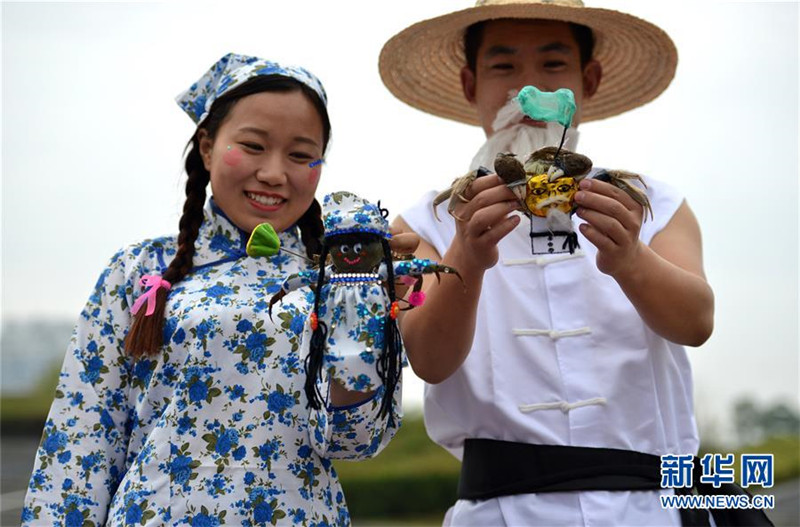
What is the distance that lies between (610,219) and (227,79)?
125cm

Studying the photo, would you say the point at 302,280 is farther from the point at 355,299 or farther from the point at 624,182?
the point at 624,182

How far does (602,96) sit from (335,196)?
A: 5.75 feet

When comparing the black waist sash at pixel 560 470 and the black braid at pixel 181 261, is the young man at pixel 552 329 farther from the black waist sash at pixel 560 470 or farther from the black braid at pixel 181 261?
the black braid at pixel 181 261

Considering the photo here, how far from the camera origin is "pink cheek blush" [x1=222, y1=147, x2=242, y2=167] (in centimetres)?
268

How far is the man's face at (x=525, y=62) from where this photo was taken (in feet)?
9.57

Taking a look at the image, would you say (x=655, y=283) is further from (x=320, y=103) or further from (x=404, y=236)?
(x=320, y=103)

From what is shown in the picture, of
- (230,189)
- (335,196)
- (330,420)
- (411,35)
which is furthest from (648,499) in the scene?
(411,35)

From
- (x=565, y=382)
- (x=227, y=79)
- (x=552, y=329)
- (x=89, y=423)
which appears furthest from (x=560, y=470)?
(x=227, y=79)

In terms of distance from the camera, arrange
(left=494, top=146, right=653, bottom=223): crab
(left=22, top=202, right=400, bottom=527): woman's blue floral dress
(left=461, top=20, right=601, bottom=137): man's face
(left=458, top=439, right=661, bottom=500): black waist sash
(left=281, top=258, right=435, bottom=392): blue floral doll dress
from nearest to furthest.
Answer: (left=281, top=258, right=435, bottom=392): blue floral doll dress < (left=494, top=146, right=653, bottom=223): crab < (left=22, top=202, right=400, bottom=527): woman's blue floral dress < (left=458, top=439, right=661, bottom=500): black waist sash < (left=461, top=20, right=601, bottom=137): man's face

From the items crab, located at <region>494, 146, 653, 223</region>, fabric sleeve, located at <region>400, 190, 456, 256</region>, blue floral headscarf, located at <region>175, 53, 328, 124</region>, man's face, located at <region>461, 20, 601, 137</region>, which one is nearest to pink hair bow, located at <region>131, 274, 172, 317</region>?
blue floral headscarf, located at <region>175, 53, 328, 124</region>

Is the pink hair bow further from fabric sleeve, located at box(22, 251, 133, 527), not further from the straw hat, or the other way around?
the straw hat

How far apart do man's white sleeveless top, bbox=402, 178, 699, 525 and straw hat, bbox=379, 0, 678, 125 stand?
0.66 meters

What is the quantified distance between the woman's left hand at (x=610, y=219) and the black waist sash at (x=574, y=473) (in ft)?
1.95

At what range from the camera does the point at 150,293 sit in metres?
2.64
